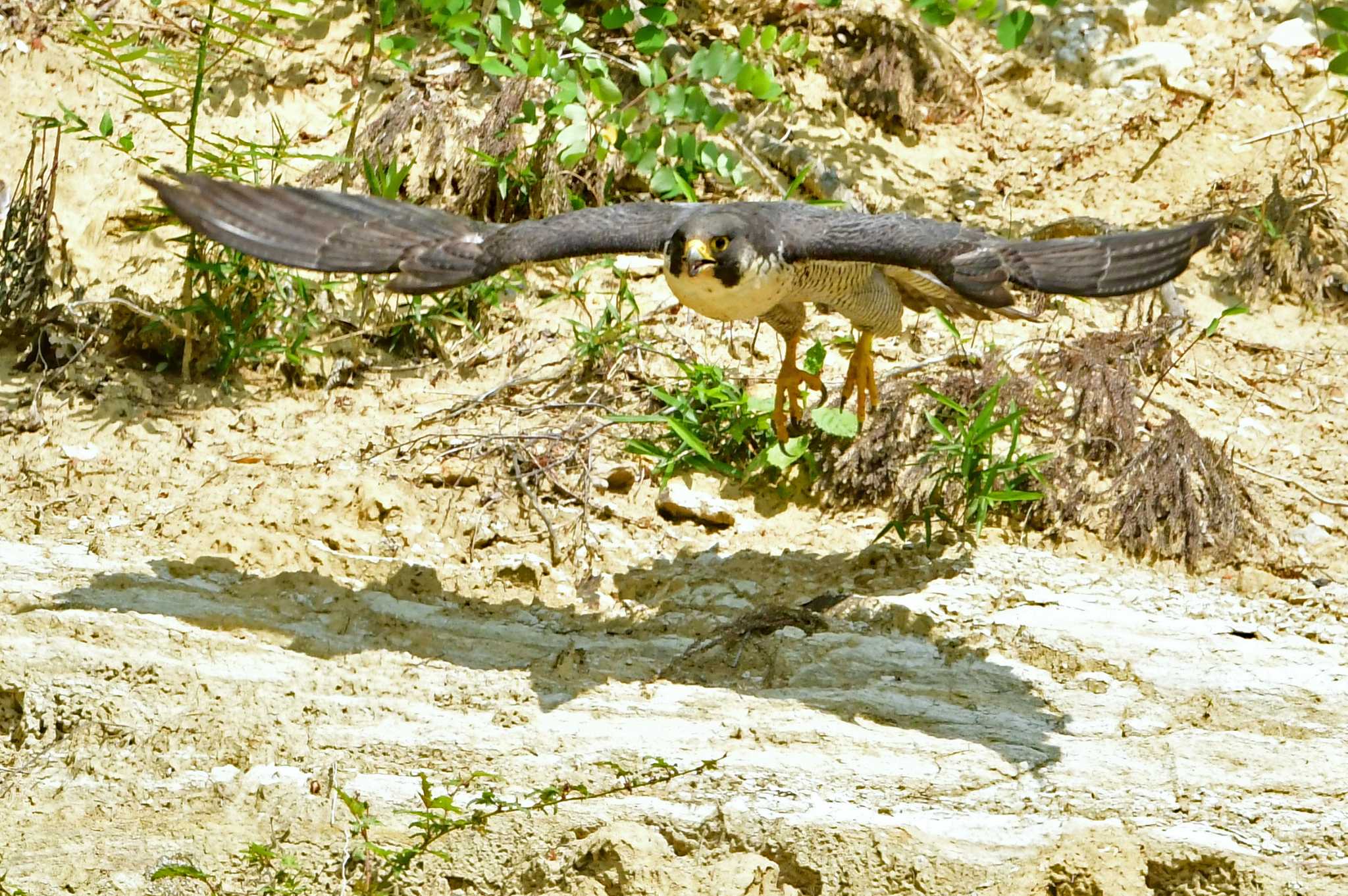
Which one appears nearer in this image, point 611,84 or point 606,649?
point 606,649

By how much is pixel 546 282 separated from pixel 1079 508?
316 cm

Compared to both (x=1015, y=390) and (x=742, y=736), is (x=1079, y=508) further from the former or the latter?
(x=742, y=736)

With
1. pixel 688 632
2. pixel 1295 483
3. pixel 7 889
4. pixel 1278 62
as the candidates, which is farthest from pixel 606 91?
pixel 1278 62

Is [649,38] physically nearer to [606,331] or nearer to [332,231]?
[606,331]

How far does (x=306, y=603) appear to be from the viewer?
540cm

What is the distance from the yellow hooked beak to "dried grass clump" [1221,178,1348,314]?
12.5ft

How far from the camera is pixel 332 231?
5473mm

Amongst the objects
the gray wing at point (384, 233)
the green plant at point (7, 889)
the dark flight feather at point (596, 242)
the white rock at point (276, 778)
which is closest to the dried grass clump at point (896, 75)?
the dark flight feather at point (596, 242)

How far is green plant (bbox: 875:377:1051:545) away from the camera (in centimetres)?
603

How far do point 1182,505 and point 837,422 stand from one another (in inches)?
56.7

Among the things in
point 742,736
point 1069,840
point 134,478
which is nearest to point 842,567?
point 742,736

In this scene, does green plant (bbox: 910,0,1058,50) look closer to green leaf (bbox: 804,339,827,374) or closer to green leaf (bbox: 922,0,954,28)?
green leaf (bbox: 922,0,954,28)

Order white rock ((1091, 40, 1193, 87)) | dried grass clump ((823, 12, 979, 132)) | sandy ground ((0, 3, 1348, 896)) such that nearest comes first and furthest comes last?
sandy ground ((0, 3, 1348, 896)) < dried grass clump ((823, 12, 979, 132)) < white rock ((1091, 40, 1193, 87))

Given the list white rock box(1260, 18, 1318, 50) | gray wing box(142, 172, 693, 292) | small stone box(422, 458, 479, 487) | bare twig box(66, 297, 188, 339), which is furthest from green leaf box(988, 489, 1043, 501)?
white rock box(1260, 18, 1318, 50)
